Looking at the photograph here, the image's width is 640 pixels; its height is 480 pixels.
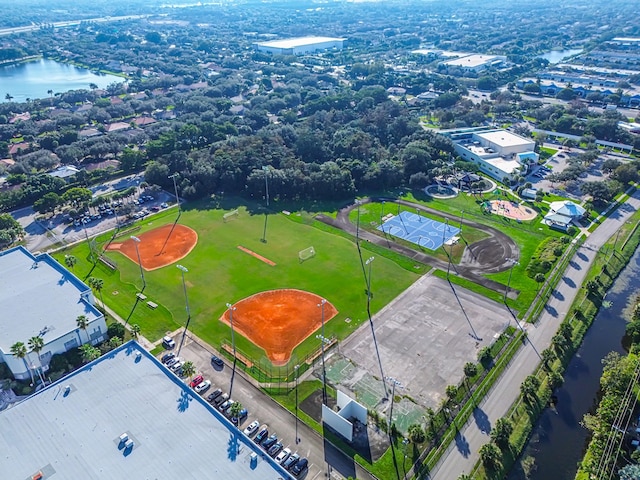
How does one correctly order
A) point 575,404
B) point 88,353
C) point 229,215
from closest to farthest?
point 575,404
point 88,353
point 229,215

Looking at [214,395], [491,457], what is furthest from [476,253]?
[214,395]

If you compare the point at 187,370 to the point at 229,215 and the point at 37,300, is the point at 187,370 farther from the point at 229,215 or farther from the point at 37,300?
the point at 229,215

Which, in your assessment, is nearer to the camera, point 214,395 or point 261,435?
point 261,435

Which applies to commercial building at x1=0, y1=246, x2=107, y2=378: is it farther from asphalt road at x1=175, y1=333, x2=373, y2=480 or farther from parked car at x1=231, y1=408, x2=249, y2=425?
parked car at x1=231, y1=408, x2=249, y2=425

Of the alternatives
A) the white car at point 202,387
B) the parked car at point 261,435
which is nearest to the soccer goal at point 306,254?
the white car at point 202,387

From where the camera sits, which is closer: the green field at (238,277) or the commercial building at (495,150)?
the green field at (238,277)

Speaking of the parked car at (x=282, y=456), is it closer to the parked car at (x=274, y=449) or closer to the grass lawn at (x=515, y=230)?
the parked car at (x=274, y=449)

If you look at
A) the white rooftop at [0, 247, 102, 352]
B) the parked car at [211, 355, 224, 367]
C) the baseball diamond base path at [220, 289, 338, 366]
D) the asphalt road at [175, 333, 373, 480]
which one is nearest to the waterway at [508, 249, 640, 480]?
the asphalt road at [175, 333, 373, 480]
